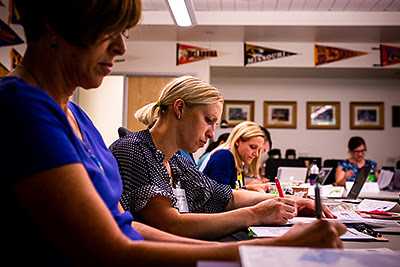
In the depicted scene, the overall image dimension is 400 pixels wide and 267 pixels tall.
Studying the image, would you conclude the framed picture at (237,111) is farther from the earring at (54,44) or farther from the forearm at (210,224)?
the earring at (54,44)

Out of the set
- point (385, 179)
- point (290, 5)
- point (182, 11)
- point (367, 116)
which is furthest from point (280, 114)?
point (182, 11)

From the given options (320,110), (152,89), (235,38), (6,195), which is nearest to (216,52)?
(235,38)

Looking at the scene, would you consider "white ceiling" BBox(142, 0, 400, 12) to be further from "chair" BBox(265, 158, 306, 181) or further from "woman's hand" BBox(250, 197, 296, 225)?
"woman's hand" BBox(250, 197, 296, 225)

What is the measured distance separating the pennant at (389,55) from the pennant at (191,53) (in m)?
2.53

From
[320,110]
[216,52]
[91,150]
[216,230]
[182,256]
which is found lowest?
[216,230]

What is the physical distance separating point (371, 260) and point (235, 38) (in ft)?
17.0

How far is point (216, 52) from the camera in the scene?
5.55 metres

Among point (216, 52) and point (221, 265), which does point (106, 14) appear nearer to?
point (221, 265)

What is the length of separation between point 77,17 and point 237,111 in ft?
A: 18.8

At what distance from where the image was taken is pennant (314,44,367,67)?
5.46 m

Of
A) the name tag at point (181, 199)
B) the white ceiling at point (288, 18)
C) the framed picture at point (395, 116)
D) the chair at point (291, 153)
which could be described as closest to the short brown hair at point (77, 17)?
the name tag at point (181, 199)

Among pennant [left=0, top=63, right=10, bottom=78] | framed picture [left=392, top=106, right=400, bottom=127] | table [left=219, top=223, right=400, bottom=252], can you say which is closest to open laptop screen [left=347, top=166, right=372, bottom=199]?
table [left=219, top=223, right=400, bottom=252]

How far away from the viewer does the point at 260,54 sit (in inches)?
217

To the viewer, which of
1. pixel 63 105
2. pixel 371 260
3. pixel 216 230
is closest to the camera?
pixel 371 260
